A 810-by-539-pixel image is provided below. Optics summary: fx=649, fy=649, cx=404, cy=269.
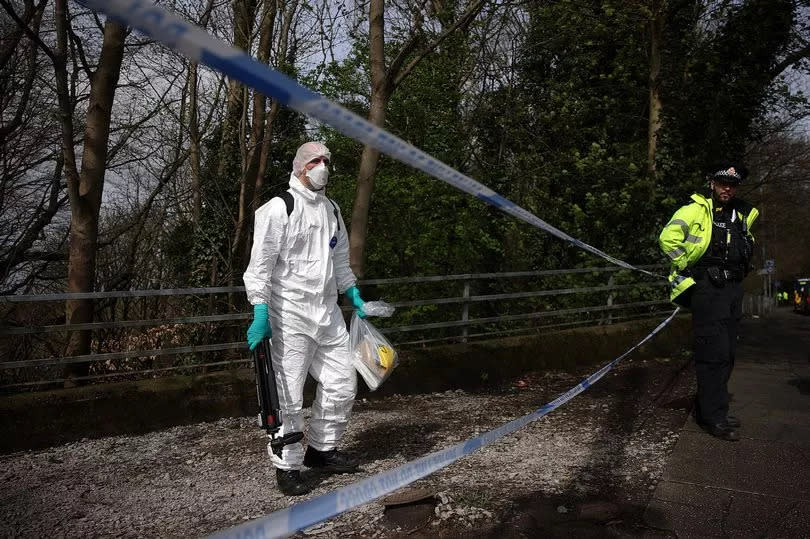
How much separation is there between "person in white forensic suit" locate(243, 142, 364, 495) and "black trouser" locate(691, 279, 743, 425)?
2429 millimetres

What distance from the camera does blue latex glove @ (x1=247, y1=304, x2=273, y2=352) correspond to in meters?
3.64

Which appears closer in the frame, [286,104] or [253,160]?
[286,104]

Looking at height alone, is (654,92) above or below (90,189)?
above

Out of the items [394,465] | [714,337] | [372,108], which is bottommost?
[394,465]

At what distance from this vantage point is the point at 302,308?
3887mm

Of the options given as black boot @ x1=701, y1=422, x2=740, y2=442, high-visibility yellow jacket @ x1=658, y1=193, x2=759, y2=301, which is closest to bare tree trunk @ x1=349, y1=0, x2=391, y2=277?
high-visibility yellow jacket @ x1=658, y1=193, x2=759, y2=301

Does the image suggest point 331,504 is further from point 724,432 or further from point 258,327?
point 724,432

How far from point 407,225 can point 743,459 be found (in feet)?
30.5

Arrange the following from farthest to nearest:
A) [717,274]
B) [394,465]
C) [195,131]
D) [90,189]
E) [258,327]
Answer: [195,131] → [90,189] → [717,274] → [394,465] → [258,327]

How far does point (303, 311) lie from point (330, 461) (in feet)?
3.30

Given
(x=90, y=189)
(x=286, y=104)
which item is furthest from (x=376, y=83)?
(x=286, y=104)

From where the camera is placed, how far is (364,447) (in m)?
4.70

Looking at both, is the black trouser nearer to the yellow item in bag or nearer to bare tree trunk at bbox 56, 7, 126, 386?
the yellow item in bag

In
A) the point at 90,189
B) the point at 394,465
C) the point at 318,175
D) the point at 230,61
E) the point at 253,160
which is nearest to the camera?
the point at 230,61
